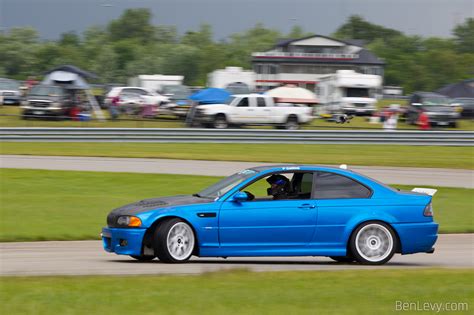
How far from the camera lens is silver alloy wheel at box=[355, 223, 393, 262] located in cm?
1016

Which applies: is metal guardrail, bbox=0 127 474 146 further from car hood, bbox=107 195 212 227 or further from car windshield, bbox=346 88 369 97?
car hood, bbox=107 195 212 227

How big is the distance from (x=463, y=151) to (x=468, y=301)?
2330cm

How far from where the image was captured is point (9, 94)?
151 feet

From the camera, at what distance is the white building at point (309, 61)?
83688mm

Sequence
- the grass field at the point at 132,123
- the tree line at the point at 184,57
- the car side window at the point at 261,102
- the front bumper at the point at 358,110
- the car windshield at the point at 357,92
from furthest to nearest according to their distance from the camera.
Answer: the tree line at the point at 184,57 → the car windshield at the point at 357,92 → the front bumper at the point at 358,110 → the car side window at the point at 261,102 → the grass field at the point at 132,123

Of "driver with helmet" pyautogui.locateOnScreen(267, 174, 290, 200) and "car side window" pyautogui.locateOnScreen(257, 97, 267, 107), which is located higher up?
"car side window" pyautogui.locateOnScreen(257, 97, 267, 107)

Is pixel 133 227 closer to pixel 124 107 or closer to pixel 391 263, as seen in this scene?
pixel 391 263

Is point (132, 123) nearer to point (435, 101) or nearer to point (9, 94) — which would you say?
point (9, 94)

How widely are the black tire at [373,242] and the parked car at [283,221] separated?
1 centimetres

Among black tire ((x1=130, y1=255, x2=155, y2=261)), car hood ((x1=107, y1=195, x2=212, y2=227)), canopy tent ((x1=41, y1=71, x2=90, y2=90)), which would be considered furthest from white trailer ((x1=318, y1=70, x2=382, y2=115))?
black tire ((x1=130, y1=255, x2=155, y2=261))

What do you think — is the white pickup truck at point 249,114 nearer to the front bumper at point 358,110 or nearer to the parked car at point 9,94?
the front bumper at point 358,110

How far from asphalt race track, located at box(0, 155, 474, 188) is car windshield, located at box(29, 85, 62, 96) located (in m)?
13.5

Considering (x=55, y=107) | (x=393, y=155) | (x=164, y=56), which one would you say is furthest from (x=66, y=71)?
(x=164, y=56)

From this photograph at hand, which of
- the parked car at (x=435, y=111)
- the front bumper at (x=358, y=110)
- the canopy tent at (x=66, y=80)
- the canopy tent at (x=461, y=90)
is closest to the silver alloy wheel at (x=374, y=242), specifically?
the parked car at (x=435, y=111)
